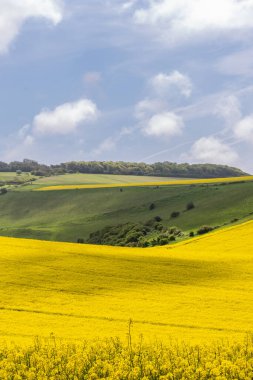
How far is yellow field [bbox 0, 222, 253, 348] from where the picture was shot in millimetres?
26906

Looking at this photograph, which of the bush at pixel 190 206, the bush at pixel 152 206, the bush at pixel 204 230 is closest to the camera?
the bush at pixel 204 230

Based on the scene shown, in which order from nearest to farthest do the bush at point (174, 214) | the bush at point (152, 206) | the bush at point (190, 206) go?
the bush at point (174, 214)
the bush at point (190, 206)
the bush at point (152, 206)

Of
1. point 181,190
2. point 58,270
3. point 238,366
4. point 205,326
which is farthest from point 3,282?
point 181,190

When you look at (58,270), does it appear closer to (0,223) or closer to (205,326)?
(205,326)

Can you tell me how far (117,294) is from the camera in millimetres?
33344

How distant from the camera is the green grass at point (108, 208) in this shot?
96438 millimetres

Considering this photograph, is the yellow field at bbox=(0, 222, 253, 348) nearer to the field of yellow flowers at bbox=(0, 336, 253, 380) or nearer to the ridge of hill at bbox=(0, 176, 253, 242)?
the field of yellow flowers at bbox=(0, 336, 253, 380)

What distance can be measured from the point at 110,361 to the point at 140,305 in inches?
467

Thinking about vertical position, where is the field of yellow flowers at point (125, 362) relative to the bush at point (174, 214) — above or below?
below

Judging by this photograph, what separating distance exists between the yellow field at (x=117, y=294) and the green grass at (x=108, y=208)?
44.0 meters

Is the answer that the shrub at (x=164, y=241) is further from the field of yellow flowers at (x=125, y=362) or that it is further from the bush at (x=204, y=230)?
the field of yellow flowers at (x=125, y=362)

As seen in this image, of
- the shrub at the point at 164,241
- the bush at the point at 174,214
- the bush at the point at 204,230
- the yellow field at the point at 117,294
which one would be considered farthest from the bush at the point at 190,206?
the yellow field at the point at 117,294

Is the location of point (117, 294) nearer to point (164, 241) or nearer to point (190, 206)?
point (164, 241)

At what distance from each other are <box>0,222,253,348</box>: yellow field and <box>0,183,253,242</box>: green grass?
4402 cm
